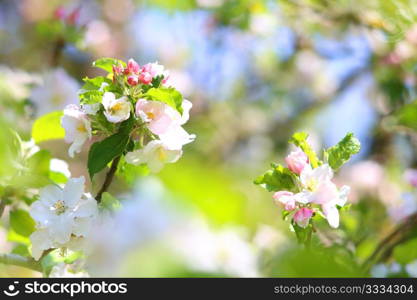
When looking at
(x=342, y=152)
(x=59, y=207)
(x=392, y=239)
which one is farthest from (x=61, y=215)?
(x=392, y=239)

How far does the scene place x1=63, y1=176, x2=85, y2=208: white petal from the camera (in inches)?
39.3

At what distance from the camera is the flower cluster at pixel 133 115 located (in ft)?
3.22

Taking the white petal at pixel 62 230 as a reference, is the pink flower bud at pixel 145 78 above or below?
above

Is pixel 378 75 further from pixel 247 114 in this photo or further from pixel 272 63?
pixel 247 114

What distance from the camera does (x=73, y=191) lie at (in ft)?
3.31

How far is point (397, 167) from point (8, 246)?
7.32ft

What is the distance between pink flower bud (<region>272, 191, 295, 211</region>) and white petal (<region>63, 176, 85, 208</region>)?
0.32 meters

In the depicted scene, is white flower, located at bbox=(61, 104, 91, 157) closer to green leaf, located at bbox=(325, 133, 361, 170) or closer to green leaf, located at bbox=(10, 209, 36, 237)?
green leaf, located at bbox=(10, 209, 36, 237)

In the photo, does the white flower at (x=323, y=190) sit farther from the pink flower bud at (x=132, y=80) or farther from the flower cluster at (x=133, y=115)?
the pink flower bud at (x=132, y=80)

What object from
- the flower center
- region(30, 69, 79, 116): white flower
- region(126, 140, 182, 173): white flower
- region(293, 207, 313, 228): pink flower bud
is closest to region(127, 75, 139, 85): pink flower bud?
region(126, 140, 182, 173): white flower

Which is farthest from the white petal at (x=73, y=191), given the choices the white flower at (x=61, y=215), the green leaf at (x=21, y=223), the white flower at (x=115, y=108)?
the green leaf at (x=21, y=223)

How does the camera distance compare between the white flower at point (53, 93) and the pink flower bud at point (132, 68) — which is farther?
the white flower at point (53, 93)

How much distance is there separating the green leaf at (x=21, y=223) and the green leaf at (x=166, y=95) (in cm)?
41

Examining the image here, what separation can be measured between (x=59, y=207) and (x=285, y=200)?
37cm
